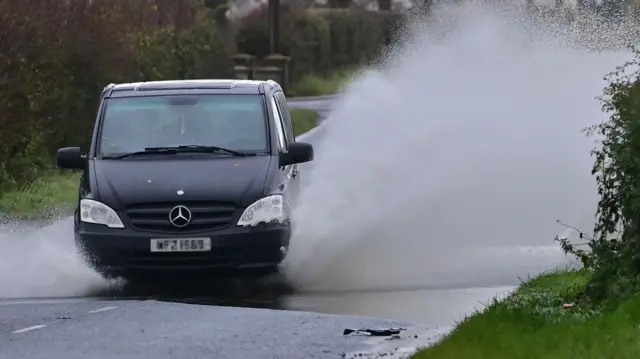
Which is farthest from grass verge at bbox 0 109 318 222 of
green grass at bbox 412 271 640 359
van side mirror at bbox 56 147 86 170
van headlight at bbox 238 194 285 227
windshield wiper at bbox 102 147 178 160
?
green grass at bbox 412 271 640 359

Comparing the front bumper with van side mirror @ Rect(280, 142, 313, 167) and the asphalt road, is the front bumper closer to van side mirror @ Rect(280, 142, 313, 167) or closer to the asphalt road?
the asphalt road

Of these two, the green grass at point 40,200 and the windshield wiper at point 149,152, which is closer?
the windshield wiper at point 149,152

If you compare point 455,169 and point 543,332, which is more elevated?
point 543,332

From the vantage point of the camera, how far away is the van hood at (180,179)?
532 inches

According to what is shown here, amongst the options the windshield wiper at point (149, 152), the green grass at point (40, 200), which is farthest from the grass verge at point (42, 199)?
the windshield wiper at point (149, 152)

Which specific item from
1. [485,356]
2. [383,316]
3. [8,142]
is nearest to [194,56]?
[8,142]

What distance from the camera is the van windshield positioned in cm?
1448

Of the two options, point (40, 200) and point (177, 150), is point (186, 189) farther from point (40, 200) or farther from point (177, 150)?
point (40, 200)

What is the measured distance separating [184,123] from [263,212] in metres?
1.61

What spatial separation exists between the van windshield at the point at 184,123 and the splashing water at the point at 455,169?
3.52ft

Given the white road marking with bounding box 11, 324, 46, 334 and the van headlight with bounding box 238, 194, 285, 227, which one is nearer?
the white road marking with bounding box 11, 324, 46, 334

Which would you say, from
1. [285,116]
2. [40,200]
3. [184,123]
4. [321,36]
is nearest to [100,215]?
[184,123]

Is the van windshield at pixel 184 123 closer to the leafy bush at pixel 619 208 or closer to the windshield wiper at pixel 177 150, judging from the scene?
the windshield wiper at pixel 177 150

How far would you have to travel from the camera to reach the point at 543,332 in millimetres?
9266
